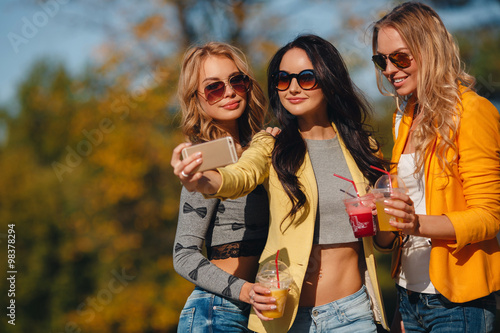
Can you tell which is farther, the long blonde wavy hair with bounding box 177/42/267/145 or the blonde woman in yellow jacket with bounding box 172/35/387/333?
the long blonde wavy hair with bounding box 177/42/267/145

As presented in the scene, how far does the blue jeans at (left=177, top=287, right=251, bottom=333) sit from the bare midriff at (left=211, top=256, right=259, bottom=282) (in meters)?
0.17

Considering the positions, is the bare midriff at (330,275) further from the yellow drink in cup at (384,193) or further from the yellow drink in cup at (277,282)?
the yellow drink in cup at (384,193)

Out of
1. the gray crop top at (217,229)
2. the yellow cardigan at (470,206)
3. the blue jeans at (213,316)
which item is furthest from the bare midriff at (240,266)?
the yellow cardigan at (470,206)

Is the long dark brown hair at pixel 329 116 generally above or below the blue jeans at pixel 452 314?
above

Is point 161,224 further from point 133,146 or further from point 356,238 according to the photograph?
point 356,238

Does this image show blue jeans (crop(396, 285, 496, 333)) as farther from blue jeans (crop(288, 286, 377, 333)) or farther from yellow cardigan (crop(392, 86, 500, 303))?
blue jeans (crop(288, 286, 377, 333))

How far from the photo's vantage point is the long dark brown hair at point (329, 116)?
266 cm

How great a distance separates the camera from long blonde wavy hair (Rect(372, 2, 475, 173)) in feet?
8.25

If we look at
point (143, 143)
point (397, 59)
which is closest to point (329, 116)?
point (397, 59)

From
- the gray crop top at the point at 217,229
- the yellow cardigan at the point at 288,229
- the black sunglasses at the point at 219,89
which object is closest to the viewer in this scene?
the yellow cardigan at the point at 288,229

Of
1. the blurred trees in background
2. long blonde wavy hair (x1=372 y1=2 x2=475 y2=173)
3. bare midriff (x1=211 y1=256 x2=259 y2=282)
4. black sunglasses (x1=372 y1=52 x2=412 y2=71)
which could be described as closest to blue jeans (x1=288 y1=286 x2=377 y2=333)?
bare midriff (x1=211 y1=256 x2=259 y2=282)

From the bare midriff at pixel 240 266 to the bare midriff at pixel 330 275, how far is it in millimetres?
336

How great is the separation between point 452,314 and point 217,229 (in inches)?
52.4

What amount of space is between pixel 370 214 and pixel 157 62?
814 centimetres
